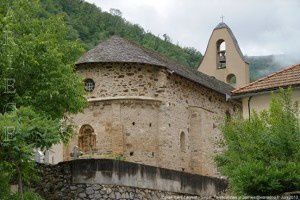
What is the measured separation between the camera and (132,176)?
17391 millimetres

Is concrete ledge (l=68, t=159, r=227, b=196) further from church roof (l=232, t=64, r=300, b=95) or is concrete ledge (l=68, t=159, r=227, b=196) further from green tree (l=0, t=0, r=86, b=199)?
church roof (l=232, t=64, r=300, b=95)

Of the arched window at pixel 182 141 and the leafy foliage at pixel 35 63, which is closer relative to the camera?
the leafy foliage at pixel 35 63

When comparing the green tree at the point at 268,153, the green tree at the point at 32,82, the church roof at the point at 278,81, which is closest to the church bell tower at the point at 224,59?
the church roof at the point at 278,81

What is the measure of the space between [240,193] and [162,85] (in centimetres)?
1419

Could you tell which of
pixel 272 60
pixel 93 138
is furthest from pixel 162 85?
pixel 272 60

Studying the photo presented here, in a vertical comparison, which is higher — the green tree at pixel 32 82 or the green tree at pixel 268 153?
the green tree at pixel 32 82

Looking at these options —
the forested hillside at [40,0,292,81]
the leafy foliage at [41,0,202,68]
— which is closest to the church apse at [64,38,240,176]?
the forested hillside at [40,0,292,81]

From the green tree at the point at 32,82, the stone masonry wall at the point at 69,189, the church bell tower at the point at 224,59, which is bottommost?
the stone masonry wall at the point at 69,189

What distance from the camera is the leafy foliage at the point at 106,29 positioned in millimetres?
56625

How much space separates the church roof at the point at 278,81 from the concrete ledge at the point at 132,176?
306 cm

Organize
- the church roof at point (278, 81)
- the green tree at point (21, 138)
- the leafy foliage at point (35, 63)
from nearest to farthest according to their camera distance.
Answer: the green tree at point (21, 138)
the leafy foliage at point (35, 63)
the church roof at point (278, 81)

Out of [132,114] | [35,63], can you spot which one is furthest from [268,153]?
[132,114]

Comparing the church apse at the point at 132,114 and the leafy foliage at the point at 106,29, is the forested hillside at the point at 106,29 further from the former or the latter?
the church apse at the point at 132,114

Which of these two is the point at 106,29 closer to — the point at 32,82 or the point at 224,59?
the point at 224,59
